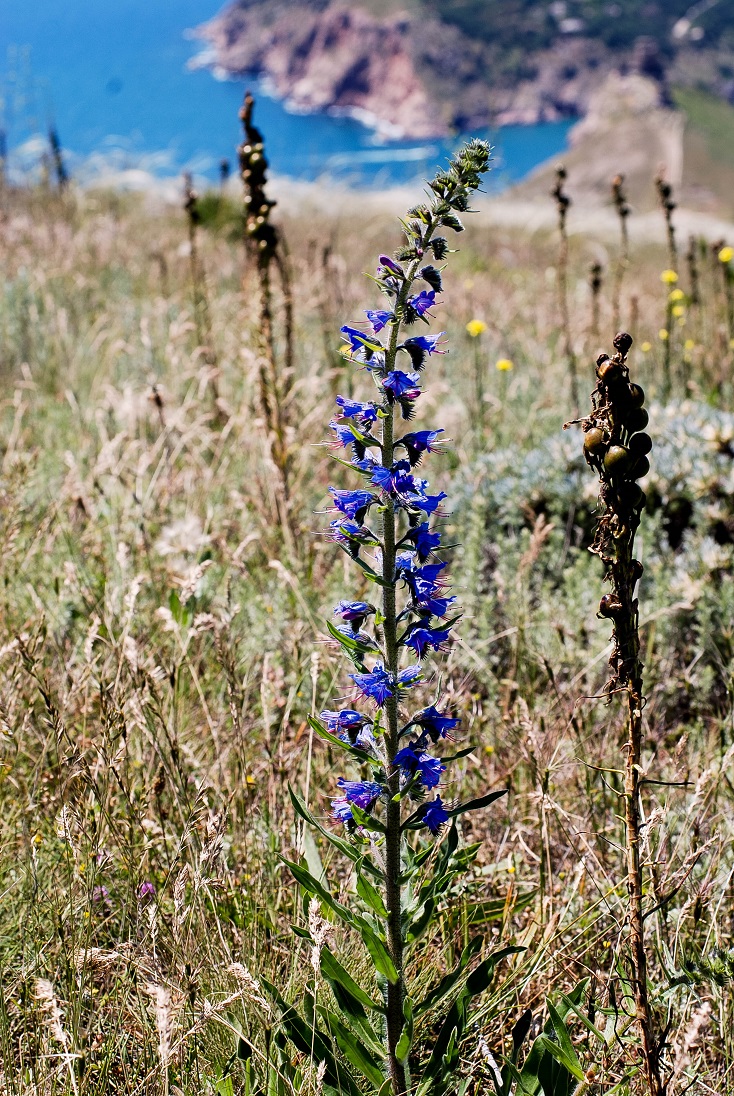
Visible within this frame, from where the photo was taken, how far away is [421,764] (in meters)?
1.58

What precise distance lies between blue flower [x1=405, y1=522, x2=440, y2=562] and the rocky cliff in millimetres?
117233

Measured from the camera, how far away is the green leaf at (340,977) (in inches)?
61.7

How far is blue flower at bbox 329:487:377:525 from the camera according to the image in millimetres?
1534

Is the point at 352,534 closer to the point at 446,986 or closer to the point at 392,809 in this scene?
the point at 392,809

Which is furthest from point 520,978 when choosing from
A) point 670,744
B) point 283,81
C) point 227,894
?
point 283,81

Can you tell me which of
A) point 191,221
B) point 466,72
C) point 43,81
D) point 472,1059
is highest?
point 466,72

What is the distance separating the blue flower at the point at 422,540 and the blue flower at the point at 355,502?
3.7 inches

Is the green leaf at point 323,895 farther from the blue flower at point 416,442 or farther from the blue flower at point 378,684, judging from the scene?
the blue flower at point 416,442

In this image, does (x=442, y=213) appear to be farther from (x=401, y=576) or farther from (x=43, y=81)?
(x=43, y=81)

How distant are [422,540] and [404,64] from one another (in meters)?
135

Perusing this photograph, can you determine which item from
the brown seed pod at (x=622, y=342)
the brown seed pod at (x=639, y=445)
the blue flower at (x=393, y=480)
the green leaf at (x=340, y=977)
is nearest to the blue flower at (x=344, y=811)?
the green leaf at (x=340, y=977)

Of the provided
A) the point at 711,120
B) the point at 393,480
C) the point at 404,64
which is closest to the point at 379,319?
the point at 393,480

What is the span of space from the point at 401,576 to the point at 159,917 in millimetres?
848

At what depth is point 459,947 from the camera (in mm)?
2070
